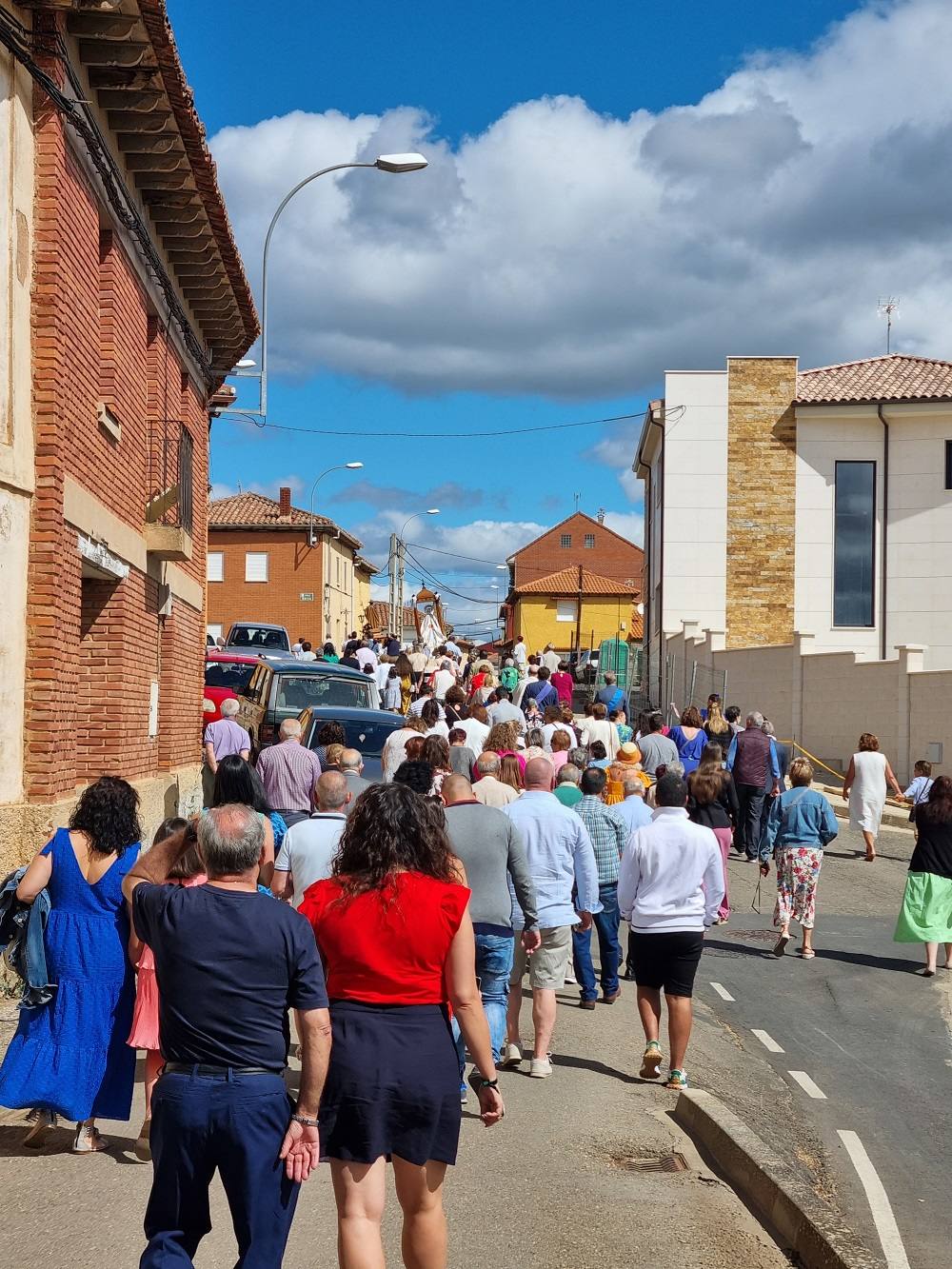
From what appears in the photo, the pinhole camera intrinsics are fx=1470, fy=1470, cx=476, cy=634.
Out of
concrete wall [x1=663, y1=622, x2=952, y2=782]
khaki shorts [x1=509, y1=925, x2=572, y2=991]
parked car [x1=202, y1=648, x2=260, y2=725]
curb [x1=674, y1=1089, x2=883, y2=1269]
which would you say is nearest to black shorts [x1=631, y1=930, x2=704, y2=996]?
khaki shorts [x1=509, y1=925, x2=572, y2=991]

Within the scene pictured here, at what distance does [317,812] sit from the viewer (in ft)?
24.7

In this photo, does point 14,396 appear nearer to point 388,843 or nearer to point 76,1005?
point 76,1005

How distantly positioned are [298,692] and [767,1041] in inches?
433

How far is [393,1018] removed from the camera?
14.7ft

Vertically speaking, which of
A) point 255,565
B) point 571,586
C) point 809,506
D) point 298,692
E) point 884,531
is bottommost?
point 298,692

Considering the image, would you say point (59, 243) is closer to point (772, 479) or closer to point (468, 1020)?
point (468, 1020)

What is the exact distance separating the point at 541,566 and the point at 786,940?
95499 mm

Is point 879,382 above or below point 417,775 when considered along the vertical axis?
above

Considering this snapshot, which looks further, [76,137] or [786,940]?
[786,940]

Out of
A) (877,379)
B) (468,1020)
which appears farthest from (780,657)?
(468,1020)

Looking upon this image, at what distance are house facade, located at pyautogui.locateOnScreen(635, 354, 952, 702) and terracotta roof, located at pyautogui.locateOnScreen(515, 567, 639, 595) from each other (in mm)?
49805

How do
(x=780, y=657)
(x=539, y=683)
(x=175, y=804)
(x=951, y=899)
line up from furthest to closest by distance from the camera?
(x=780, y=657), (x=539, y=683), (x=175, y=804), (x=951, y=899)

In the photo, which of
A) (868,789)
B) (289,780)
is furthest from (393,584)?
(289,780)

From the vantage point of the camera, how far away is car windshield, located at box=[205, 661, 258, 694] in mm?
25378
